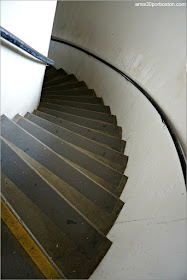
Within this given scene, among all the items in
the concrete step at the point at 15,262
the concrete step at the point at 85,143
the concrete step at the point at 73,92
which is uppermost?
the concrete step at the point at 73,92

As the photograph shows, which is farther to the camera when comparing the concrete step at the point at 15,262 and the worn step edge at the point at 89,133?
the worn step edge at the point at 89,133

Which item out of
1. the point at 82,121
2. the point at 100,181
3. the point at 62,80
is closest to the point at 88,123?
the point at 82,121

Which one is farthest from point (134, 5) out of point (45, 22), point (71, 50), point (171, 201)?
point (171, 201)

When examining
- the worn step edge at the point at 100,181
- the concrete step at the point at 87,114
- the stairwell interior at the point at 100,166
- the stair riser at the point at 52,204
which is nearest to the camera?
the stairwell interior at the point at 100,166

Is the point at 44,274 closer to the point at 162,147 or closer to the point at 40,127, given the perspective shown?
the point at 162,147

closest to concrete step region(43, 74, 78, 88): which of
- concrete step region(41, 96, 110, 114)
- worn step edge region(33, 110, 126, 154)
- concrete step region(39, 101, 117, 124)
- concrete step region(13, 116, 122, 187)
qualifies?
concrete step region(41, 96, 110, 114)

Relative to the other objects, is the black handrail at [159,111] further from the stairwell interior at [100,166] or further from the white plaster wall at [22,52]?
the white plaster wall at [22,52]

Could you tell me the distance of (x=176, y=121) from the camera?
4.73 feet

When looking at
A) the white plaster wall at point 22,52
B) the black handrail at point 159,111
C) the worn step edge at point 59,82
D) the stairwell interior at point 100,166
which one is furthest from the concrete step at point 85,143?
the worn step edge at point 59,82

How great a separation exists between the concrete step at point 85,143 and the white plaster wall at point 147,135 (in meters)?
0.17

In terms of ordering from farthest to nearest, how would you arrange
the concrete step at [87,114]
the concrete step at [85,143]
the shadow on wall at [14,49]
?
the concrete step at [87,114], the concrete step at [85,143], the shadow on wall at [14,49]

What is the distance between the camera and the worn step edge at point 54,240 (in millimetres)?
1315

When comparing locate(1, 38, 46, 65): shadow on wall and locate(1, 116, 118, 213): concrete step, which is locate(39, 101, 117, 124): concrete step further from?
locate(1, 116, 118, 213): concrete step

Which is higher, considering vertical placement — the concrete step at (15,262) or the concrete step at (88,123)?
the concrete step at (88,123)
